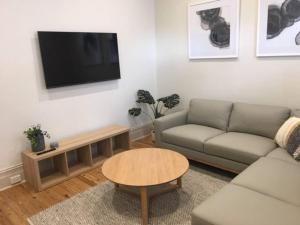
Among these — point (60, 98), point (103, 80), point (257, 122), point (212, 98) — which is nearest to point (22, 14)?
point (60, 98)

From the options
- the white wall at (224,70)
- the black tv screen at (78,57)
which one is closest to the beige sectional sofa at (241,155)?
the white wall at (224,70)

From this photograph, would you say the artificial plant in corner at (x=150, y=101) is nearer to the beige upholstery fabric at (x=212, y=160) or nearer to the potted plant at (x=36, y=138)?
the beige upholstery fabric at (x=212, y=160)

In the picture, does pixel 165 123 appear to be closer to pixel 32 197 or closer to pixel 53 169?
pixel 53 169

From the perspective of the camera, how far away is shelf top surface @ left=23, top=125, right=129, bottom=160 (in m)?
2.80

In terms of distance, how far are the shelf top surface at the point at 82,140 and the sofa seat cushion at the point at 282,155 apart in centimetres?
195

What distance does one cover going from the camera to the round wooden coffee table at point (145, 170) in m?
2.13

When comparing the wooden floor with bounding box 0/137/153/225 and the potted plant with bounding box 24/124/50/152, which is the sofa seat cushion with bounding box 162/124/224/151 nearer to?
the wooden floor with bounding box 0/137/153/225

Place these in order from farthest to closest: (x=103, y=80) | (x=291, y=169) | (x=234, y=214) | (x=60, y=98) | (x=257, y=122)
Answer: (x=103, y=80) → (x=60, y=98) → (x=257, y=122) → (x=291, y=169) → (x=234, y=214)

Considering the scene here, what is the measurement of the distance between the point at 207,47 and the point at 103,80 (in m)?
1.62

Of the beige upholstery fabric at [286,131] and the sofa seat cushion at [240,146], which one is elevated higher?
the beige upholstery fabric at [286,131]

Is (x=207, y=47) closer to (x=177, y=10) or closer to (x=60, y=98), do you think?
(x=177, y=10)

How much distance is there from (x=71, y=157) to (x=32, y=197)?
81 cm

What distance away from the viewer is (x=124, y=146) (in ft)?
12.5

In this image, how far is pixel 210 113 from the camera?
11.1 ft
